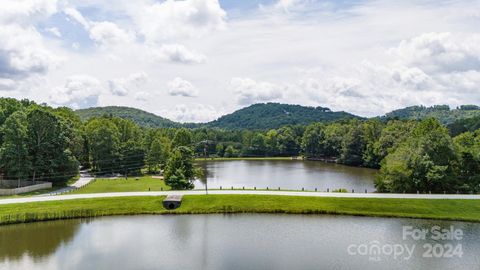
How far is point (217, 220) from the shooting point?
40.4 metres

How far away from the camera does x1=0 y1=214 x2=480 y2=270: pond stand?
28.7 metres

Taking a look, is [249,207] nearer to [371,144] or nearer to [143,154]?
[143,154]

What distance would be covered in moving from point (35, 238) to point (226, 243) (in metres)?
15.9

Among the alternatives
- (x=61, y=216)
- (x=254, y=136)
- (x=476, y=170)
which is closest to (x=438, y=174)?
(x=476, y=170)

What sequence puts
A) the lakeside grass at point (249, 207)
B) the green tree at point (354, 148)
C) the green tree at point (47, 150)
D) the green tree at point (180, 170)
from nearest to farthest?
1. the lakeside grass at point (249, 207)
2. the green tree at point (180, 170)
3. the green tree at point (47, 150)
4. the green tree at point (354, 148)

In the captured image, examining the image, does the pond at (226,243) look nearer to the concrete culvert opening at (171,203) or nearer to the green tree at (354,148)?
the concrete culvert opening at (171,203)

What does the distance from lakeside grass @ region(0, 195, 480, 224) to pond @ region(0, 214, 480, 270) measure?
53.4 inches

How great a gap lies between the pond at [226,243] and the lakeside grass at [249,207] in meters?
1.36

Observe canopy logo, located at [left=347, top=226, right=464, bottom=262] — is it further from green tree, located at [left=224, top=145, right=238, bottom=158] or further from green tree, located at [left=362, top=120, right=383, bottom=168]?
green tree, located at [left=224, top=145, right=238, bottom=158]

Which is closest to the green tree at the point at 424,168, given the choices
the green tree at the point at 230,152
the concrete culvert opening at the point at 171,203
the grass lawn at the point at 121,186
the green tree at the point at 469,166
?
the green tree at the point at 469,166

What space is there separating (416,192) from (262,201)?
60.3 ft

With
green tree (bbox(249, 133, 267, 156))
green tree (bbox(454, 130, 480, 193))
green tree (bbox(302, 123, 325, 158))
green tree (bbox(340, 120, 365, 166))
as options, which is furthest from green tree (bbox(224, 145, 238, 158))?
green tree (bbox(454, 130, 480, 193))

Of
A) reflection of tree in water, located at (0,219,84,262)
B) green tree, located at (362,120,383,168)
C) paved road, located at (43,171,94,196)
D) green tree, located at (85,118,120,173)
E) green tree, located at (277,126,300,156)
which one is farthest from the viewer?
green tree, located at (277,126,300,156)

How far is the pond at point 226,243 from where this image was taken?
2866 cm
